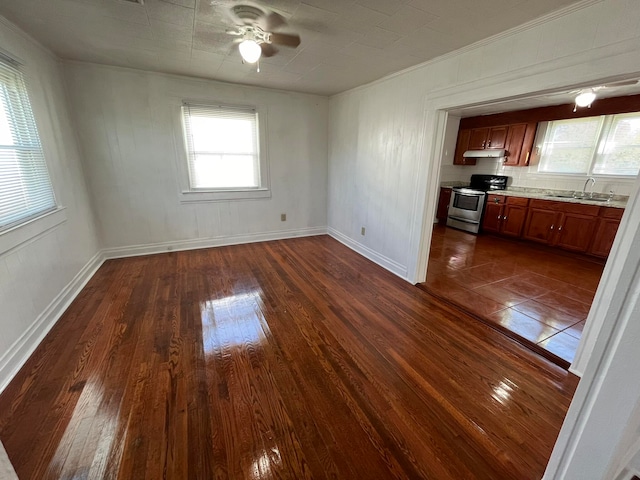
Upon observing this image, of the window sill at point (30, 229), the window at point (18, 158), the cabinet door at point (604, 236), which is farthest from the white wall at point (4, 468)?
the cabinet door at point (604, 236)

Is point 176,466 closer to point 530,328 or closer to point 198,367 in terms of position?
point 198,367

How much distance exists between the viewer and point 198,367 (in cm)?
186

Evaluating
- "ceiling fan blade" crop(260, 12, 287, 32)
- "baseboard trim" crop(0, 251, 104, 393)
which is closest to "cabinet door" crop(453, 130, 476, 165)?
"ceiling fan blade" crop(260, 12, 287, 32)

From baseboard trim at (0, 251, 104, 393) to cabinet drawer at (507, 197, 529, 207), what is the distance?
21.2 ft

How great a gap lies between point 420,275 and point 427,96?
1952 millimetres

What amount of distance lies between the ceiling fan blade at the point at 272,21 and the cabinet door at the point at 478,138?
503cm

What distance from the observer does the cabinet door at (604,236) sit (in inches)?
147

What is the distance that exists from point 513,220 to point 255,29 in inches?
199

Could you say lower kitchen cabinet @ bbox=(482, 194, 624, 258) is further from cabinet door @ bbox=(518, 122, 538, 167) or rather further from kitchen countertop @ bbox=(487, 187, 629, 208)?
cabinet door @ bbox=(518, 122, 538, 167)

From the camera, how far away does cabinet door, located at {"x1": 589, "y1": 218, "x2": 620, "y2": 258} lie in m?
3.72

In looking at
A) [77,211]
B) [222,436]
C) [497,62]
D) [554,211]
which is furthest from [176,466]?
[554,211]

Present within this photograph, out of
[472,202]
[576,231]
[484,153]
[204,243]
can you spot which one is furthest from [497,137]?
[204,243]

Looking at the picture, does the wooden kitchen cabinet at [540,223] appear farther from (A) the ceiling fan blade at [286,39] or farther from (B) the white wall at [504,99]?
(A) the ceiling fan blade at [286,39]

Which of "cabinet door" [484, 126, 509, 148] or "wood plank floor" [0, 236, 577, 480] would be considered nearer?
"wood plank floor" [0, 236, 577, 480]
